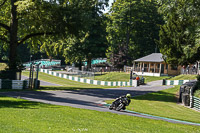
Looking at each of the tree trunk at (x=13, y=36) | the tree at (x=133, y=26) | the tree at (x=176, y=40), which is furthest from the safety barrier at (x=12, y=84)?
the tree at (x=133, y=26)

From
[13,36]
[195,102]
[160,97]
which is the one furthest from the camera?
[13,36]

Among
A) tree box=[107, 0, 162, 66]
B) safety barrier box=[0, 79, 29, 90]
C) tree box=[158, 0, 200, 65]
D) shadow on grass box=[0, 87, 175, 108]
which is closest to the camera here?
shadow on grass box=[0, 87, 175, 108]

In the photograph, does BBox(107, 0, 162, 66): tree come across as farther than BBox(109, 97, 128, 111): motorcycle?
Yes

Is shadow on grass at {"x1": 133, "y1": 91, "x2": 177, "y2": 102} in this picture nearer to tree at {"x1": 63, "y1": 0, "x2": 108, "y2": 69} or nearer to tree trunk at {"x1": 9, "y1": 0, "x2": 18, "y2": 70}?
tree trunk at {"x1": 9, "y1": 0, "x2": 18, "y2": 70}

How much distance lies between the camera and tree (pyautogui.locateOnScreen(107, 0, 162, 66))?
61.7 meters

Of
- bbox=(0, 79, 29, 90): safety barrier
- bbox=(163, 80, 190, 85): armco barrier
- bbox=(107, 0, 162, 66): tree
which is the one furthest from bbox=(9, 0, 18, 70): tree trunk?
bbox=(107, 0, 162, 66): tree

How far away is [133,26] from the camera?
65.4m

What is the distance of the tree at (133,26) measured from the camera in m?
61.7

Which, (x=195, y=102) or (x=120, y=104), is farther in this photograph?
(x=195, y=102)

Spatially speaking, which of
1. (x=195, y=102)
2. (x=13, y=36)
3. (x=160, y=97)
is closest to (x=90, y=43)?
(x=13, y=36)

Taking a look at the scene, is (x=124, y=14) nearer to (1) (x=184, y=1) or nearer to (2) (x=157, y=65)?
(2) (x=157, y=65)

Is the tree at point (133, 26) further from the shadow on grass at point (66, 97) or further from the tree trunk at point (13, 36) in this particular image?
the tree trunk at point (13, 36)

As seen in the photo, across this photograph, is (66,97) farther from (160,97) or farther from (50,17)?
(160,97)

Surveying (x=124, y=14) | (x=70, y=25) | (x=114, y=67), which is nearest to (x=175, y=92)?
(x=70, y=25)
